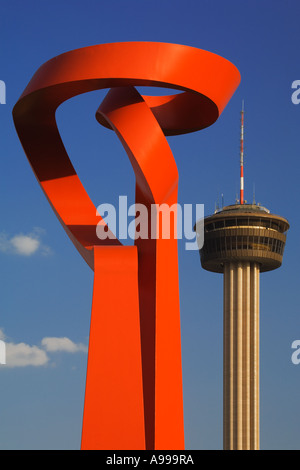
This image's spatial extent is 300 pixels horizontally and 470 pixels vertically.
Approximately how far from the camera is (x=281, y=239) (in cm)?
9412

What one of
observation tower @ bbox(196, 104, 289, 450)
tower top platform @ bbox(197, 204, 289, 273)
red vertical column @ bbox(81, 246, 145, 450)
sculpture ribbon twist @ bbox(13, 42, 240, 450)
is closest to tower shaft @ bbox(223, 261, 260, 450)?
observation tower @ bbox(196, 104, 289, 450)

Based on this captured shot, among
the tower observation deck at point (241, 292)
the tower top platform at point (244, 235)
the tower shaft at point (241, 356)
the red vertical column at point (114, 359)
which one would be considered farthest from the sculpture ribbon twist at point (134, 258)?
the tower shaft at point (241, 356)

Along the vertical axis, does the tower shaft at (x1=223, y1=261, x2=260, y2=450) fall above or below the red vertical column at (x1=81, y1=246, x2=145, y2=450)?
above

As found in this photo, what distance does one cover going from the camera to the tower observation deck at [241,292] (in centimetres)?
9075

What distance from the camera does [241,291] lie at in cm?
9462

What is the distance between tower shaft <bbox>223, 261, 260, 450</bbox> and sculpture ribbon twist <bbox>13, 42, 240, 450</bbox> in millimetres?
64689

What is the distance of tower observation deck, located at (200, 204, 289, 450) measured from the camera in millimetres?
90750

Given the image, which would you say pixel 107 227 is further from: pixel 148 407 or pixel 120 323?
pixel 148 407

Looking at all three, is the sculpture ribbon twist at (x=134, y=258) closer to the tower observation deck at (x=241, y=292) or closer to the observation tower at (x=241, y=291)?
the observation tower at (x=241, y=291)

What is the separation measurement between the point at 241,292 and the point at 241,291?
105mm

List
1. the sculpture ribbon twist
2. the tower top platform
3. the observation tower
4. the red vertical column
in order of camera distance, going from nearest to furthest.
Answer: the red vertical column < the sculpture ribbon twist < the observation tower < the tower top platform

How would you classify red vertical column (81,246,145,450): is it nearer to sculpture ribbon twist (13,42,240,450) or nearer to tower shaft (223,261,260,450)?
sculpture ribbon twist (13,42,240,450)
